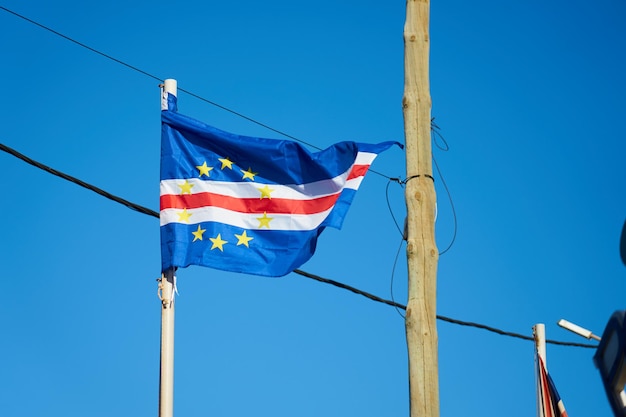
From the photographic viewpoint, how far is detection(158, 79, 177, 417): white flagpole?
31.3ft

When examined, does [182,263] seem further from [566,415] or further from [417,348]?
[566,415]

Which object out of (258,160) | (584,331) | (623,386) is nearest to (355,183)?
(258,160)

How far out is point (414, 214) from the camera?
8.80 meters

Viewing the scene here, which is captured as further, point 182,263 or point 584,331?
point 584,331

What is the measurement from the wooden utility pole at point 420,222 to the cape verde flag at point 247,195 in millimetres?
1174

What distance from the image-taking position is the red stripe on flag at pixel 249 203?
1079cm

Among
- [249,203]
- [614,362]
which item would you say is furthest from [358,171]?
[614,362]

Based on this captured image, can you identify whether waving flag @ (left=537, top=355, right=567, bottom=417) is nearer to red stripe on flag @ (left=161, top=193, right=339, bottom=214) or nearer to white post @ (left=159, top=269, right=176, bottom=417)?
red stripe on flag @ (left=161, top=193, right=339, bottom=214)

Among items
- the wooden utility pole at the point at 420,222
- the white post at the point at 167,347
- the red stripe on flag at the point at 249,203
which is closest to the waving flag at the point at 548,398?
the red stripe on flag at the point at 249,203

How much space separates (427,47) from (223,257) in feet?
9.87

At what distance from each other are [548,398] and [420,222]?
20.9 feet

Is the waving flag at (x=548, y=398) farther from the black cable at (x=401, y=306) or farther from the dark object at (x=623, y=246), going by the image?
the dark object at (x=623, y=246)

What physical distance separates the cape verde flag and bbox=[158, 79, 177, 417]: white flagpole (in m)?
0.26

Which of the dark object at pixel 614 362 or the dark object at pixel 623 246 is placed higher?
the dark object at pixel 623 246
